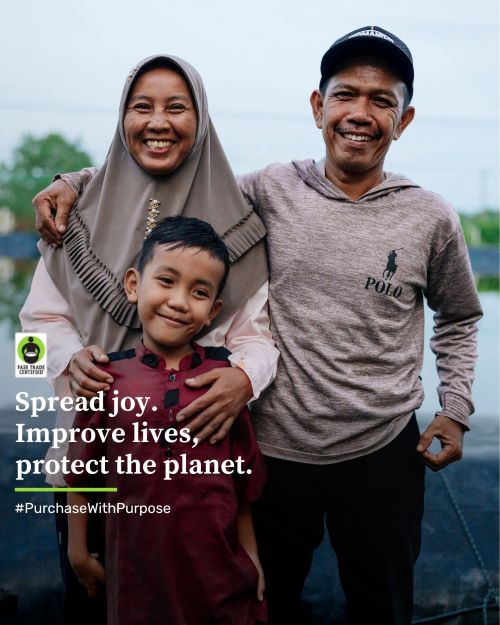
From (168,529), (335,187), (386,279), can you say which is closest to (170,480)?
(168,529)

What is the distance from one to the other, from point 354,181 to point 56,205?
0.69m

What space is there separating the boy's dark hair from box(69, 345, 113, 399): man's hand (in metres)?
0.19

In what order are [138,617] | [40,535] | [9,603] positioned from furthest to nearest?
[40,535]
[9,603]
[138,617]

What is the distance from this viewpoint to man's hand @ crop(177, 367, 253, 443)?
1.40 m

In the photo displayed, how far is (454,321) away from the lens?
1.78 meters

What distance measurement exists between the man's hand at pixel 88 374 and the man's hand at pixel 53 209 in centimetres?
32

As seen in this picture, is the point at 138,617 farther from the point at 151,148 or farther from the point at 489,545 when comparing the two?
the point at 489,545

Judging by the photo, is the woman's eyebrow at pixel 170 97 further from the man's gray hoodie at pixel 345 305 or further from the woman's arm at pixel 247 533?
A: the woman's arm at pixel 247 533

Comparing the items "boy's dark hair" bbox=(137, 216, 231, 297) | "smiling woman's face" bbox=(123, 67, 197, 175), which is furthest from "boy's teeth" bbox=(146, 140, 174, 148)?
"boy's dark hair" bbox=(137, 216, 231, 297)

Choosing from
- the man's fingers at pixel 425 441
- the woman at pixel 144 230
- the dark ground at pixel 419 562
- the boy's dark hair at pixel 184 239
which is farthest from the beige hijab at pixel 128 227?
the dark ground at pixel 419 562

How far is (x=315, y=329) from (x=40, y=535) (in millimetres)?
1349

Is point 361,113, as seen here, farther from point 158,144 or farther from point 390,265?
point 158,144

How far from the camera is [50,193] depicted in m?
1.67

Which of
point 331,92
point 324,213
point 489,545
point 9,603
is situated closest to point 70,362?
point 324,213
